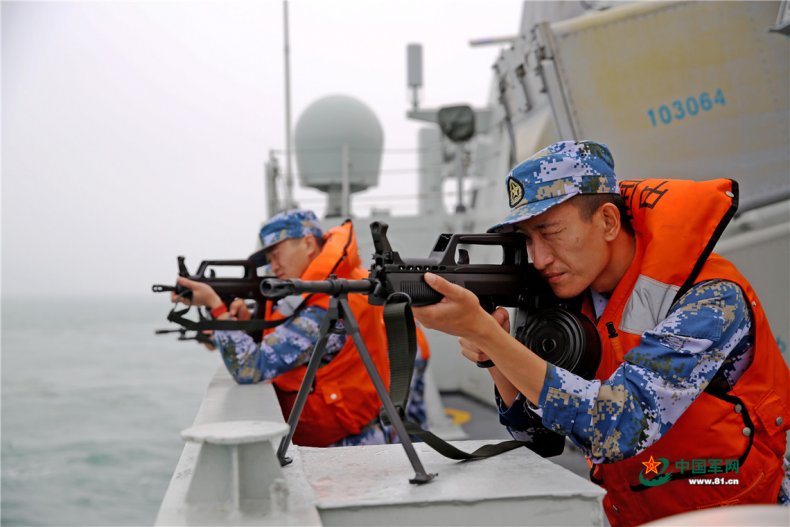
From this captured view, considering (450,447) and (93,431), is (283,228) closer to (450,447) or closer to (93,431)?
(450,447)

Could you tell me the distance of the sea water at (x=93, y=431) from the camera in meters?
10.5

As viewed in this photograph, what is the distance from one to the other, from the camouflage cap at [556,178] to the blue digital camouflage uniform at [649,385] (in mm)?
373

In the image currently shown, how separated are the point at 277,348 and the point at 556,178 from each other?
6.84 ft

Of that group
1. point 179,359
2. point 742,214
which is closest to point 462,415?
point 742,214

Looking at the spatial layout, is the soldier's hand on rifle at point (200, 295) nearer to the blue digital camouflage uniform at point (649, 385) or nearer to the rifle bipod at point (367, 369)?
the rifle bipod at point (367, 369)

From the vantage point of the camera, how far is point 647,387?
156 centimetres

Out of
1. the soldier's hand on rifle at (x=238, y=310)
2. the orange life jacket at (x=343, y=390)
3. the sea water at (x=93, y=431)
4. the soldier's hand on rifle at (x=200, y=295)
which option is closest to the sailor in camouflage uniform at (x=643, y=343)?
the orange life jacket at (x=343, y=390)

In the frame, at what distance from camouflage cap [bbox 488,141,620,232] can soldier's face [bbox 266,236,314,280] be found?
2329 millimetres

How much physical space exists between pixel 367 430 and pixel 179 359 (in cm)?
2871

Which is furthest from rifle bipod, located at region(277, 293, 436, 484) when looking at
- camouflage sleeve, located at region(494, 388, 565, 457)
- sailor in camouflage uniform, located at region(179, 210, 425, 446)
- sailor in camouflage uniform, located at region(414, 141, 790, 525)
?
sailor in camouflage uniform, located at region(179, 210, 425, 446)

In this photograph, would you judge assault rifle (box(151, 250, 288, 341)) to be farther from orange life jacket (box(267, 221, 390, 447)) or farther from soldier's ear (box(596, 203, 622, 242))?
soldier's ear (box(596, 203, 622, 242))

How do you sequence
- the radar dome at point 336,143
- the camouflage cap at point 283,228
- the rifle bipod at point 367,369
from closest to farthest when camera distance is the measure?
the rifle bipod at point 367,369 → the camouflage cap at point 283,228 → the radar dome at point 336,143

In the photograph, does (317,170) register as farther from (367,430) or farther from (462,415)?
(367,430)

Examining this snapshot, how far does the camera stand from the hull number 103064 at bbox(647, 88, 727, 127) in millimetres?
4078
